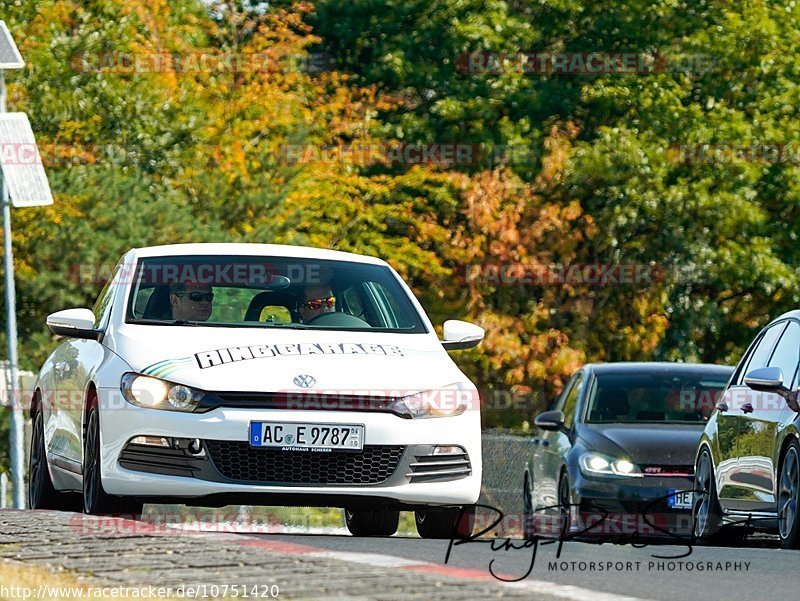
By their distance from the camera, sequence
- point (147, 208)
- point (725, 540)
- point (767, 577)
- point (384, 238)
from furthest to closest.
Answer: point (384, 238), point (147, 208), point (725, 540), point (767, 577)

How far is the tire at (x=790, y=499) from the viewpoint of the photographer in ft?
35.5

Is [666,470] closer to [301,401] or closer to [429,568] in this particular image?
[301,401]

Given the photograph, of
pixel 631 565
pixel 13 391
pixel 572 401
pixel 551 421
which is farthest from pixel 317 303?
pixel 13 391

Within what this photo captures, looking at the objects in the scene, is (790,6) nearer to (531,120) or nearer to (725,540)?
(531,120)

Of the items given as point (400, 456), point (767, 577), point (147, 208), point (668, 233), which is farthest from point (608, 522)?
point (668, 233)

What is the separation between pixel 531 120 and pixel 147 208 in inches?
387

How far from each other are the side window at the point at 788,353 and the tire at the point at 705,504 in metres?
1.05

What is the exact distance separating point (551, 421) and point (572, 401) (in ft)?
2.81

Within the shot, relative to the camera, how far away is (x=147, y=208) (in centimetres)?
3622

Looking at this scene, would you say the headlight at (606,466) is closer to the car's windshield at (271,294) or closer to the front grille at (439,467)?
the car's windshield at (271,294)

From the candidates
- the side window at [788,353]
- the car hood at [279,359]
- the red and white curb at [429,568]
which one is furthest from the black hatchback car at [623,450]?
the red and white curb at [429,568]

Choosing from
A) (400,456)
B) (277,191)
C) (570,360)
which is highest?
(400,456)

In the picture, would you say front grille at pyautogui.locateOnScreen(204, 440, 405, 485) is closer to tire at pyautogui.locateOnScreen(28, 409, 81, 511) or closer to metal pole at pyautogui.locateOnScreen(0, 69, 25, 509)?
tire at pyautogui.locateOnScreen(28, 409, 81, 511)

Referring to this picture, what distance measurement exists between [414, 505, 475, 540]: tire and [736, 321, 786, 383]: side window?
2.18m
